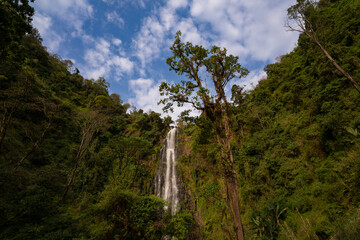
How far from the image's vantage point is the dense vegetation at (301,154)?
618 centimetres

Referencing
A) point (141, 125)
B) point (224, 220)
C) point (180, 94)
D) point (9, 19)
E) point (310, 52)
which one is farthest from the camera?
point (141, 125)

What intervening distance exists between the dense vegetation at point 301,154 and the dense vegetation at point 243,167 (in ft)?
0.20

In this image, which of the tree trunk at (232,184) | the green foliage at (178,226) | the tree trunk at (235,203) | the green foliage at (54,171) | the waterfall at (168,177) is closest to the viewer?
the tree trunk at (235,203)

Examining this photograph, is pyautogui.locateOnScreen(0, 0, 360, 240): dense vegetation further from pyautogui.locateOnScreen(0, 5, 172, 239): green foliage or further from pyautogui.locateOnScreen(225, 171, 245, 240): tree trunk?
pyautogui.locateOnScreen(225, 171, 245, 240): tree trunk

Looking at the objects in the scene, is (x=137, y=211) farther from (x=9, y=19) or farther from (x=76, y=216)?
(x=9, y=19)

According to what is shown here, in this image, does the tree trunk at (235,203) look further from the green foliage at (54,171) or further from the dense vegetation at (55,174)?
the green foliage at (54,171)

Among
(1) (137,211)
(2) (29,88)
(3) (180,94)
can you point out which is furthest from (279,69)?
(2) (29,88)

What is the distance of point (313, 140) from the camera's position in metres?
9.04

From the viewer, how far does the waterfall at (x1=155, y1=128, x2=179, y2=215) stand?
16.6 m

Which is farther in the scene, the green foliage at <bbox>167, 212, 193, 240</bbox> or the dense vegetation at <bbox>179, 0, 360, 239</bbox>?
the green foliage at <bbox>167, 212, 193, 240</bbox>

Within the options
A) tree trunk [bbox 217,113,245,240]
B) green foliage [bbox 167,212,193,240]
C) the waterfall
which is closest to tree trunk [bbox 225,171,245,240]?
tree trunk [bbox 217,113,245,240]

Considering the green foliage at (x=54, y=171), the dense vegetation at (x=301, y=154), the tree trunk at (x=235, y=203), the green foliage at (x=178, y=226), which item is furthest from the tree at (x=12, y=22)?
Result: the green foliage at (x=178, y=226)

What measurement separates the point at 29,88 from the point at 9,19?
20.3ft

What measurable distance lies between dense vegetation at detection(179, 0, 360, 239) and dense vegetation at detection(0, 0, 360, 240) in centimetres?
6
